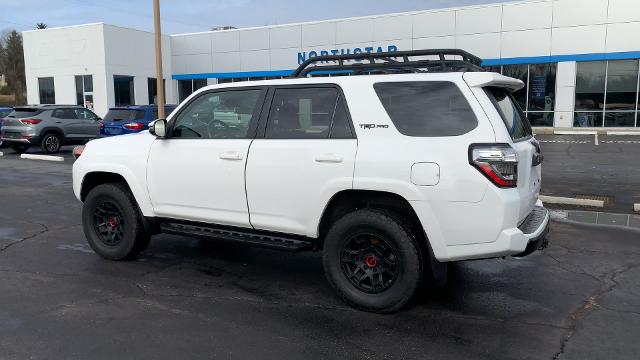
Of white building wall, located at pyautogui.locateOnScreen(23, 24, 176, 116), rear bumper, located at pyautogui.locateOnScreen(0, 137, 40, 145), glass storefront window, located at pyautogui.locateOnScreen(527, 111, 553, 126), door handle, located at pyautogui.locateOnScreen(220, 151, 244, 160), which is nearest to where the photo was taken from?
door handle, located at pyautogui.locateOnScreen(220, 151, 244, 160)

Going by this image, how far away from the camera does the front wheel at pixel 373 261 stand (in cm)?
419

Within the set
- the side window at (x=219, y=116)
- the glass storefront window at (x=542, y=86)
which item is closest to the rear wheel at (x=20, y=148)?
the side window at (x=219, y=116)

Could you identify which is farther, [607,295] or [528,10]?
[528,10]

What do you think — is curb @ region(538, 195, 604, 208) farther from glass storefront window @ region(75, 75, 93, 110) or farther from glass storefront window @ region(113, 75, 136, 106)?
glass storefront window @ region(75, 75, 93, 110)

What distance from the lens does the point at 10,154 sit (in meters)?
18.8

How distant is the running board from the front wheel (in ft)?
1.19

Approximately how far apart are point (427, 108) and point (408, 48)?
85.0ft

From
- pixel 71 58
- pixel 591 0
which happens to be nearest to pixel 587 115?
pixel 591 0

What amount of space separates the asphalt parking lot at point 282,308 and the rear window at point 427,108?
4.98ft

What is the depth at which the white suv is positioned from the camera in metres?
3.98

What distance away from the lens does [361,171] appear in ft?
14.0

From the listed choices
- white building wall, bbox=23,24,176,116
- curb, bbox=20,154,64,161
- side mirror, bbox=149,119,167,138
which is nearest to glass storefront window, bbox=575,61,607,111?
curb, bbox=20,154,64,161

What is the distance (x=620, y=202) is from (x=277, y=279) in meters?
6.88

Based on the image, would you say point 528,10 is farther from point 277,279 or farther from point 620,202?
point 277,279
